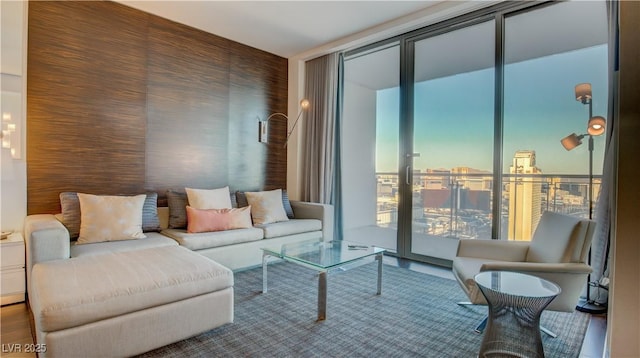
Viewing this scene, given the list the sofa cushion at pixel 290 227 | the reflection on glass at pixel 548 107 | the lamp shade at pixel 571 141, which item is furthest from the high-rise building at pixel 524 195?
the sofa cushion at pixel 290 227

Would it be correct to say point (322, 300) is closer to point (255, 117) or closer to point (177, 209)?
point (177, 209)

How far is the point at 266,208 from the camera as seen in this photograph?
3.97 m

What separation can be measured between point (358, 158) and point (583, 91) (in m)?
3.18

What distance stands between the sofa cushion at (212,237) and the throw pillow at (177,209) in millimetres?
128

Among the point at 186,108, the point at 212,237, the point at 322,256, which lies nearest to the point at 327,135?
the point at 186,108

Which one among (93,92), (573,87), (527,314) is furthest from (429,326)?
(93,92)

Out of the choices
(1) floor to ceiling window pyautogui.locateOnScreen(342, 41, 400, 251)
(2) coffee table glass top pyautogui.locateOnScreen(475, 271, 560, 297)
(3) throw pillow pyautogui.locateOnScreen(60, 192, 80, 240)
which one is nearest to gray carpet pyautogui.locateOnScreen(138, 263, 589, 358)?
(2) coffee table glass top pyautogui.locateOnScreen(475, 271, 560, 297)

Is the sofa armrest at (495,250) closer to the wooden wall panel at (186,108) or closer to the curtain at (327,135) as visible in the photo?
the curtain at (327,135)

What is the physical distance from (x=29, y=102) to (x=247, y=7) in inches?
87.1

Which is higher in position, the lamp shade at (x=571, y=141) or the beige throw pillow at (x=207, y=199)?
the lamp shade at (x=571, y=141)

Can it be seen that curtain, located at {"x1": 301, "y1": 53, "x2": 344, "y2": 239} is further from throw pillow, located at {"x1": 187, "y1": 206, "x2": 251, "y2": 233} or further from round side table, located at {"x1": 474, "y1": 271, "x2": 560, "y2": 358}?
round side table, located at {"x1": 474, "y1": 271, "x2": 560, "y2": 358}

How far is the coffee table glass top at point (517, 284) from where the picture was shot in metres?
1.79

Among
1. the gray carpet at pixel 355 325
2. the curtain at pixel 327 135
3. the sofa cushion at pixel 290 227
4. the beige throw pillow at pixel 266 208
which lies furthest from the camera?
the curtain at pixel 327 135

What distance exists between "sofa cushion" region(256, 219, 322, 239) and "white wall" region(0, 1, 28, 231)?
2.19m
